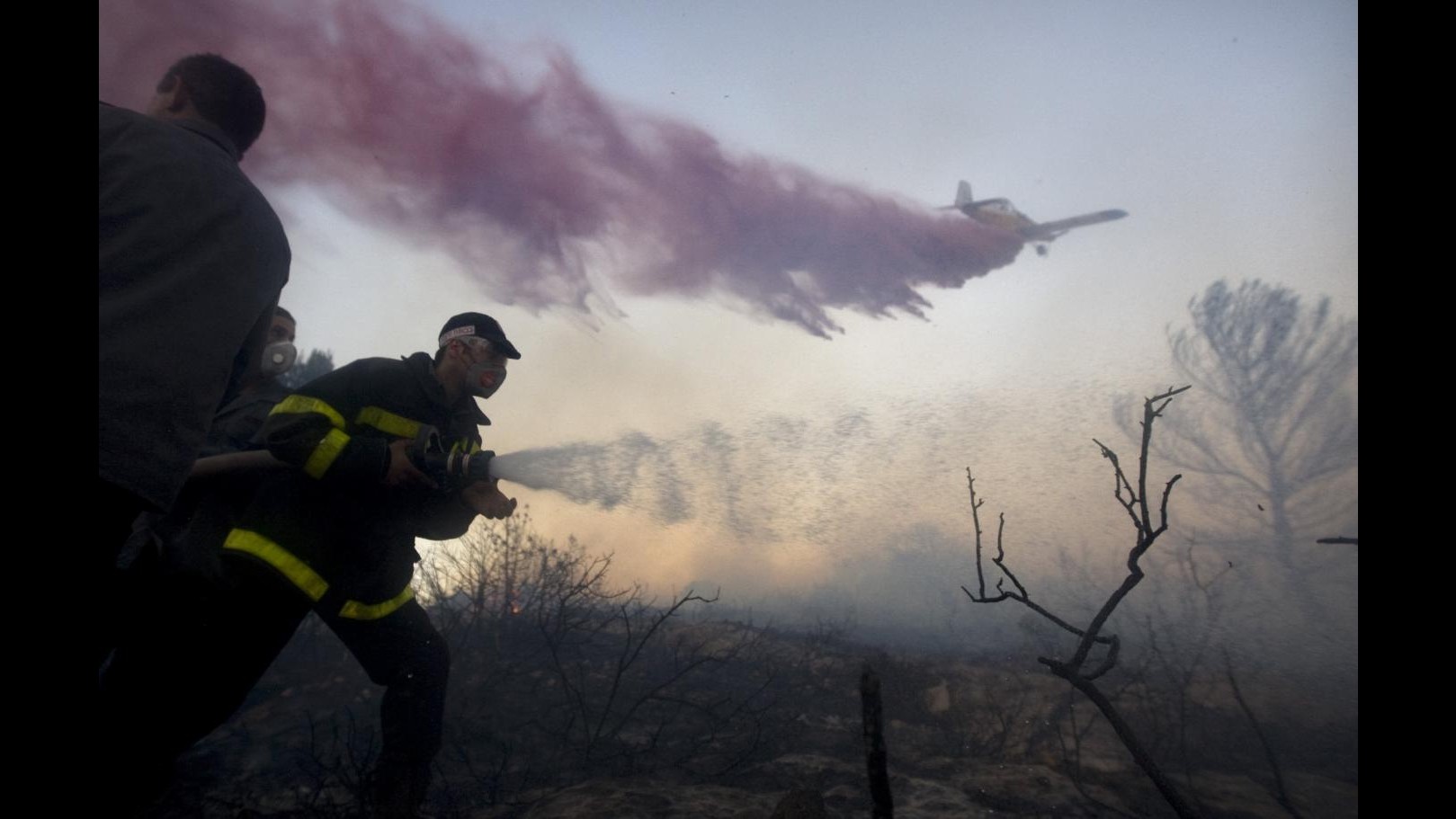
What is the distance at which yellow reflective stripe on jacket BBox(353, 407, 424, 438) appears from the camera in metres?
3.25

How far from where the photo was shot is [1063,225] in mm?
21469

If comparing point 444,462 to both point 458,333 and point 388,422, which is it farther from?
point 458,333

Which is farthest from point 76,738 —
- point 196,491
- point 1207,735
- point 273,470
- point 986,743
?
point 1207,735

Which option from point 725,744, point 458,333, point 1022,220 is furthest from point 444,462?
point 1022,220

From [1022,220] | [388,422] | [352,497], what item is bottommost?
Answer: [352,497]

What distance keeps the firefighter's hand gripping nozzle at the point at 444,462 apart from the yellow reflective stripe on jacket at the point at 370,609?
2.29 ft

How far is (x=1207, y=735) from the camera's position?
24.4ft

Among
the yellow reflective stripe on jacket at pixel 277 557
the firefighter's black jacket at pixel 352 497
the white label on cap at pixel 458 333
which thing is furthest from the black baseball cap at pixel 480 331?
the yellow reflective stripe on jacket at pixel 277 557

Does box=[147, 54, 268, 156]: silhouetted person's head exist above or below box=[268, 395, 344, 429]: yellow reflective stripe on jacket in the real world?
above

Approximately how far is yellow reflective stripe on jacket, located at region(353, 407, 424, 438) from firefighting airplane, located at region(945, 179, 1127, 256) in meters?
20.1

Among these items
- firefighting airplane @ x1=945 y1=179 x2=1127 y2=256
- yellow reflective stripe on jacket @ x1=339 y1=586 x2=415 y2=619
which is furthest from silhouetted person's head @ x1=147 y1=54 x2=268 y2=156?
firefighting airplane @ x1=945 y1=179 x2=1127 y2=256

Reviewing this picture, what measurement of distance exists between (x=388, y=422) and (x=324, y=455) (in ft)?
1.57

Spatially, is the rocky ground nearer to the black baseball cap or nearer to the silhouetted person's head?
the black baseball cap

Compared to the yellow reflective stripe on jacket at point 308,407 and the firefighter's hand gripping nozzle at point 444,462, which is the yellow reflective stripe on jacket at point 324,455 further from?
the firefighter's hand gripping nozzle at point 444,462
